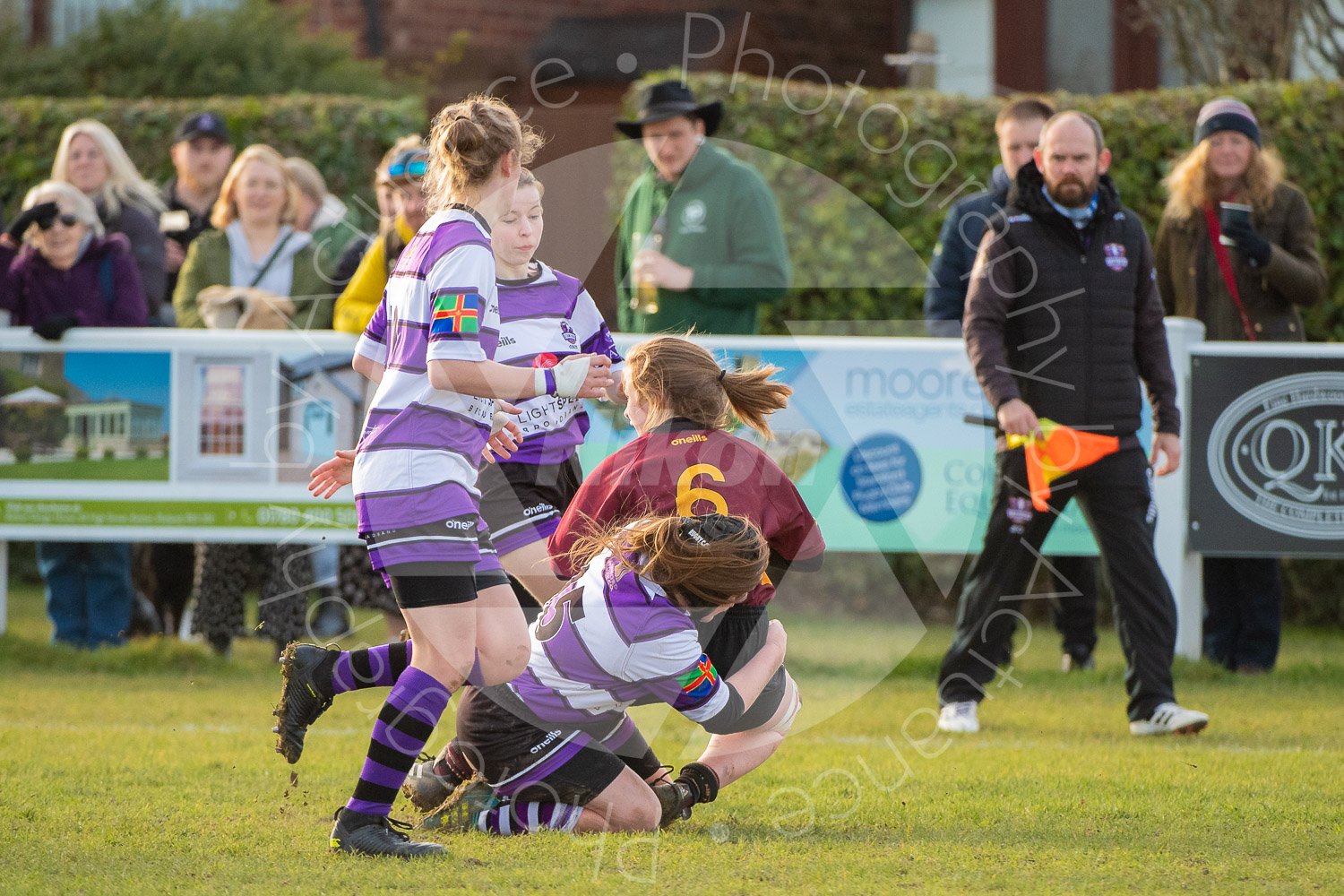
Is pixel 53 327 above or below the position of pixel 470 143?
below

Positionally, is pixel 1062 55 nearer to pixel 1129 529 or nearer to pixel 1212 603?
pixel 1212 603

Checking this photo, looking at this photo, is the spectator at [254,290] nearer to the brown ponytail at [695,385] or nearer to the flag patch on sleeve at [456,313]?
the brown ponytail at [695,385]

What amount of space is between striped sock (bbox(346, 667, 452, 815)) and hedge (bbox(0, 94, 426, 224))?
718cm

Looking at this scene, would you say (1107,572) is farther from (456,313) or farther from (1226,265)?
(456,313)

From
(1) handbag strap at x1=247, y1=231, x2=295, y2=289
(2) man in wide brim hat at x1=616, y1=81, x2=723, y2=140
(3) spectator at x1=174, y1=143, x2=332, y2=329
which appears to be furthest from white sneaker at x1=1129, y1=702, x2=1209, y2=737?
(1) handbag strap at x1=247, y1=231, x2=295, y2=289

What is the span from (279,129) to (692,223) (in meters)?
4.44

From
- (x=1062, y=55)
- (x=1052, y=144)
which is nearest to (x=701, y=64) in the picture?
(x=1062, y=55)

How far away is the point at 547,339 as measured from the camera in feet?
18.0

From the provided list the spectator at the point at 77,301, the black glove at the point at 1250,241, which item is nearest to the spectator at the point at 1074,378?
the black glove at the point at 1250,241

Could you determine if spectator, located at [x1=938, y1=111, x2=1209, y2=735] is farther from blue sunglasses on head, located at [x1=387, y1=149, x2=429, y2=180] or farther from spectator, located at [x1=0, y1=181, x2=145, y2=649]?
spectator, located at [x1=0, y1=181, x2=145, y2=649]

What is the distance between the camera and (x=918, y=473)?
8031 mm

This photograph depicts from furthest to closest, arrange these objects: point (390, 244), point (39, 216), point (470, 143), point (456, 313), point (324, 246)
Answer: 1. point (324, 246)
2. point (39, 216)
3. point (390, 244)
4. point (470, 143)
5. point (456, 313)

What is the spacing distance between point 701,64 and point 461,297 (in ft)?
36.5

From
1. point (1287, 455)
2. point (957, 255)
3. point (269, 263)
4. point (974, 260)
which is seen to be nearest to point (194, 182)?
point (269, 263)
